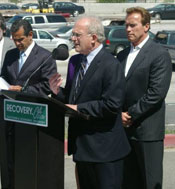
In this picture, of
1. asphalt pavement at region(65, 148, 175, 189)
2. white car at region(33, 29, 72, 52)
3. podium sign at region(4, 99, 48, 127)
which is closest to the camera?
podium sign at region(4, 99, 48, 127)

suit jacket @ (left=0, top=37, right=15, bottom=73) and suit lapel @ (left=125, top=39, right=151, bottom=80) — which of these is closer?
suit lapel @ (left=125, top=39, right=151, bottom=80)

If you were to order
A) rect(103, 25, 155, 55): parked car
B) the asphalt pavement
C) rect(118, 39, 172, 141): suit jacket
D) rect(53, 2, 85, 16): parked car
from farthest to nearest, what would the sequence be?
rect(53, 2, 85, 16): parked car < rect(103, 25, 155, 55): parked car < the asphalt pavement < rect(118, 39, 172, 141): suit jacket

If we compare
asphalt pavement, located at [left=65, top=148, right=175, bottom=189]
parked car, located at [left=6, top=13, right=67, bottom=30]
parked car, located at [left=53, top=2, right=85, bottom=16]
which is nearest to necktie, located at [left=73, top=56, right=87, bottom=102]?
asphalt pavement, located at [left=65, top=148, right=175, bottom=189]

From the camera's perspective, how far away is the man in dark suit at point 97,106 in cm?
377

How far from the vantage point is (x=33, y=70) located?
4.70 metres

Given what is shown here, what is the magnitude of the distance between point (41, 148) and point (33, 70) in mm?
1151

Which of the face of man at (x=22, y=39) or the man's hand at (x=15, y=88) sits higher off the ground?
the face of man at (x=22, y=39)

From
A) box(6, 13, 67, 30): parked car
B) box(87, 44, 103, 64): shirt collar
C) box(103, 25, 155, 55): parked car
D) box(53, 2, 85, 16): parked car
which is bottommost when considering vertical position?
box(53, 2, 85, 16): parked car

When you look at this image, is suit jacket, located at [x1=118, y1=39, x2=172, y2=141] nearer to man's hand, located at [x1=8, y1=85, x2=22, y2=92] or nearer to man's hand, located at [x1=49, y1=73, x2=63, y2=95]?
man's hand, located at [x1=49, y1=73, x2=63, y2=95]

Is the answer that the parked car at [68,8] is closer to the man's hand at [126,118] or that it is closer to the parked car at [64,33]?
the parked car at [64,33]

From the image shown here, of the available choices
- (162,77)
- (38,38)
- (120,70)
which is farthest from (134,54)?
(38,38)

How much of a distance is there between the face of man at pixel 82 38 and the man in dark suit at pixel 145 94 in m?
0.61

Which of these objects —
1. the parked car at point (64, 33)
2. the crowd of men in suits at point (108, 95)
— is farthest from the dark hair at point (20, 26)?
the parked car at point (64, 33)

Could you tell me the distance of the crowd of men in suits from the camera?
380 centimetres
